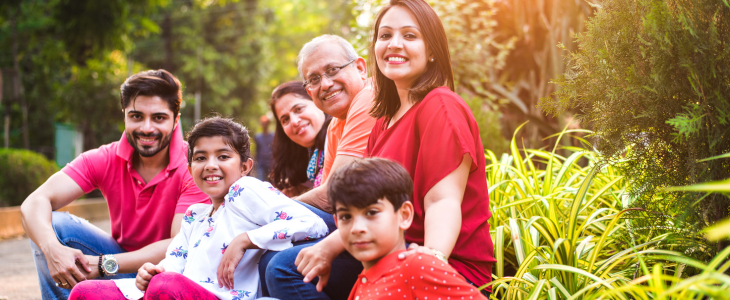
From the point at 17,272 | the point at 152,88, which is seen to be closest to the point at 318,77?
the point at 152,88

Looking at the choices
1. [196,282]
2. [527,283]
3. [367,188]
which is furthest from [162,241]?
[527,283]

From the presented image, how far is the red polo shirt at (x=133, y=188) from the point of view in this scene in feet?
9.65

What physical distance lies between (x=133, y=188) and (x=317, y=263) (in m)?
1.66

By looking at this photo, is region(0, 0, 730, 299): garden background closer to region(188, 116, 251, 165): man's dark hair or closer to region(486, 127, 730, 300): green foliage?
region(486, 127, 730, 300): green foliage

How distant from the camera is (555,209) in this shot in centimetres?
260

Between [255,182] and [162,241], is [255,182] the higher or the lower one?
the higher one

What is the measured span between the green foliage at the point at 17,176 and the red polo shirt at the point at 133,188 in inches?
267

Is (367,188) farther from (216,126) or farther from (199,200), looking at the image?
(199,200)

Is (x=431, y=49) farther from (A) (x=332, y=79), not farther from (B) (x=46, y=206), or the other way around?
(B) (x=46, y=206)

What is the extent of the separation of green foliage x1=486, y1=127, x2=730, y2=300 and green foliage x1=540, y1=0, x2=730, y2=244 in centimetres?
15

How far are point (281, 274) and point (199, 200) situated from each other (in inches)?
40.7

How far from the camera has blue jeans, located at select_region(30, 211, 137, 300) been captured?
277 centimetres

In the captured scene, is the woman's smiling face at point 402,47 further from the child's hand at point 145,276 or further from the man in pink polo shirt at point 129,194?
the man in pink polo shirt at point 129,194

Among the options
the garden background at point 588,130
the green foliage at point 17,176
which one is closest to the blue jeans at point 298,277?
the garden background at point 588,130
